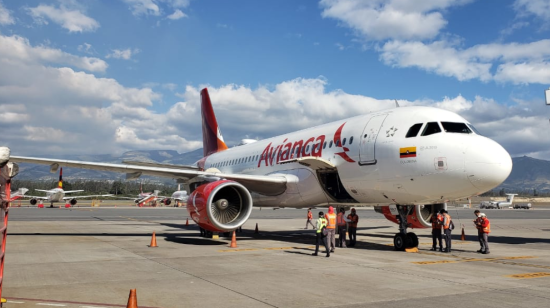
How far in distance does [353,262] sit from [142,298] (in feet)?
20.3

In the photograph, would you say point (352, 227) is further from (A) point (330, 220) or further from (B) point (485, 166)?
(B) point (485, 166)

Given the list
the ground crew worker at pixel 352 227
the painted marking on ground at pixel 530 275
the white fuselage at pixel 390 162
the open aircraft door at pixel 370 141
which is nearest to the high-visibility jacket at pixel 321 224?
the white fuselage at pixel 390 162

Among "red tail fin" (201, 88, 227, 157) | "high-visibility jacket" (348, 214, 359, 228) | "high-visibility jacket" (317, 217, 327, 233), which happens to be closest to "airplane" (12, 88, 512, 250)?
"high-visibility jacket" (348, 214, 359, 228)

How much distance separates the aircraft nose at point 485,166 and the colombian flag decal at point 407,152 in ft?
4.78

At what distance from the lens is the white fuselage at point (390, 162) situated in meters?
12.2

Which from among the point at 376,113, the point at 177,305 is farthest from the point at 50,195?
the point at 177,305

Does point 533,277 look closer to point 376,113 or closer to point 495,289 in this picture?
point 495,289

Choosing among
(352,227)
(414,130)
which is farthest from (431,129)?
(352,227)

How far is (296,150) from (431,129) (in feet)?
20.2

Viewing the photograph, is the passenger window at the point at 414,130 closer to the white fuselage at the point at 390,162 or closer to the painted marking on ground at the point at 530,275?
the white fuselage at the point at 390,162

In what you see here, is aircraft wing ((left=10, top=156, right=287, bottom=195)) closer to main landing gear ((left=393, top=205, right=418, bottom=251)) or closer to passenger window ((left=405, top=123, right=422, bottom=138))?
main landing gear ((left=393, top=205, right=418, bottom=251))

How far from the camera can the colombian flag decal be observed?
1301 cm

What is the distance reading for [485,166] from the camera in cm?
1194

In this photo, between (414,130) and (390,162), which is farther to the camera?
(390,162)
